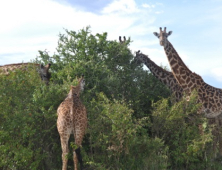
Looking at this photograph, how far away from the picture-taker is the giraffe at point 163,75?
14.1 m

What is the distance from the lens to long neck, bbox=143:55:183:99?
14125mm

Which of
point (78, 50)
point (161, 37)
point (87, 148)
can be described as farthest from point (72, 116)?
point (161, 37)

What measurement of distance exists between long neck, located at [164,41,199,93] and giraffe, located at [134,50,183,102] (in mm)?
350

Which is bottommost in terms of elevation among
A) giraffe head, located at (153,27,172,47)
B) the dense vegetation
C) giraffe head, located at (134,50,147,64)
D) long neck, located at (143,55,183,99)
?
the dense vegetation

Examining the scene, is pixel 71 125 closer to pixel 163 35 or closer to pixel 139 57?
pixel 163 35

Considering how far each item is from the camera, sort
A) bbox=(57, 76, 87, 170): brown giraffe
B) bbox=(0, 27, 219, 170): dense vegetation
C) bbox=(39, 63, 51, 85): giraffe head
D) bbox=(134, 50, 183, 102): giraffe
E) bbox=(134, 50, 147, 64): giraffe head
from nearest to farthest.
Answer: bbox=(57, 76, 87, 170): brown giraffe, bbox=(0, 27, 219, 170): dense vegetation, bbox=(39, 63, 51, 85): giraffe head, bbox=(134, 50, 183, 102): giraffe, bbox=(134, 50, 147, 64): giraffe head

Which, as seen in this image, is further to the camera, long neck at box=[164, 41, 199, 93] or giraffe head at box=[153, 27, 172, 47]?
long neck at box=[164, 41, 199, 93]

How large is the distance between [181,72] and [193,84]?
709 mm

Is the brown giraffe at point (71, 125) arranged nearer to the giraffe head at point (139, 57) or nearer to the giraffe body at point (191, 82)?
the giraffe body at point (191, 82)

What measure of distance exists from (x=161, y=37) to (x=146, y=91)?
2.28 metres

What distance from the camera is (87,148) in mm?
9453

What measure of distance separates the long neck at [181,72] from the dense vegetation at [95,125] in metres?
1.95

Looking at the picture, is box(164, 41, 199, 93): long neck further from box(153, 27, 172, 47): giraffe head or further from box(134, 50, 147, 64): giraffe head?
box(134, 50, 147, 64): giraffe head

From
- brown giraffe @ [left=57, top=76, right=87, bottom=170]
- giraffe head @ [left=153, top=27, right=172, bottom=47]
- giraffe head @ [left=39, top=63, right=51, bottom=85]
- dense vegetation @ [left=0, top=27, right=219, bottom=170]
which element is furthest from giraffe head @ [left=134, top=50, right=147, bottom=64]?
brown giraffe @ [left=57, top=76, right=87, bottom=170]
